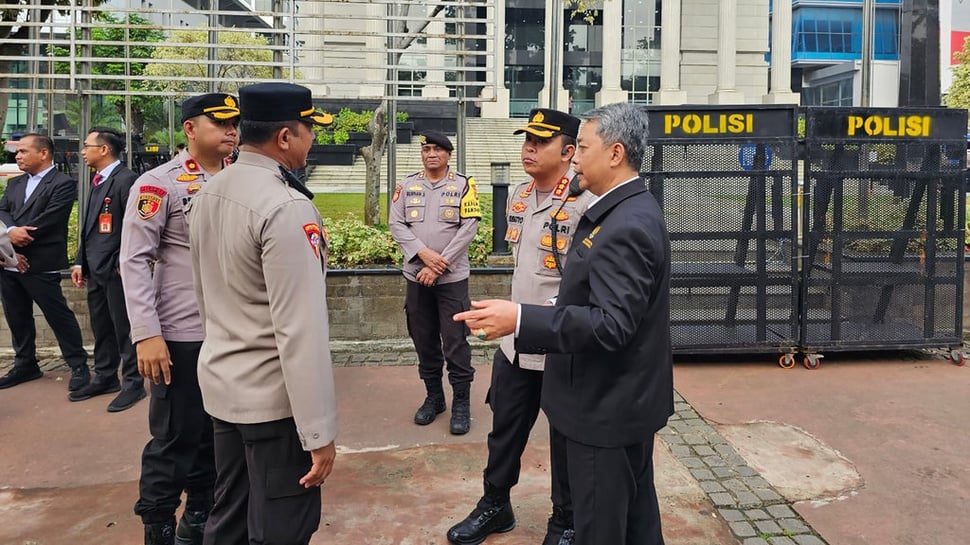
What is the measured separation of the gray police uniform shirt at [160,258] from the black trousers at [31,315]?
10.0ft

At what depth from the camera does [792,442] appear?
4.61 metres

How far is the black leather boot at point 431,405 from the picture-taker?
16.3 ft

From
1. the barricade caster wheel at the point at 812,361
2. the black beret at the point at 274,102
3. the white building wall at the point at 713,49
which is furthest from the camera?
the white building wall at the point at 713,49

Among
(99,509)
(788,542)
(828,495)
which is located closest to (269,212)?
(99,509)

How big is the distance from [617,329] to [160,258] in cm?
227

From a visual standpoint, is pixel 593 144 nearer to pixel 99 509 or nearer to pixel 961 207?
pixel 99 509

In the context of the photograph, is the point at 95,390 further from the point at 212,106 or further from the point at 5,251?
the point at 212,106

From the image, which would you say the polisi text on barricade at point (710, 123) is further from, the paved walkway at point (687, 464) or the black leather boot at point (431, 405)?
the black leather boot at point (431, 405)

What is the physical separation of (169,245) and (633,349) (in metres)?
2.23

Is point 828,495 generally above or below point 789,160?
below

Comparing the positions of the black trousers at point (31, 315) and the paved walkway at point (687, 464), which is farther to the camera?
the black trousers at point (31, 315)

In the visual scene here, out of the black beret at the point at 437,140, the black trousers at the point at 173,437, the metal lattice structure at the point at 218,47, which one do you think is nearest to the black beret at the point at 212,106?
the black trousers at the point at 173,437

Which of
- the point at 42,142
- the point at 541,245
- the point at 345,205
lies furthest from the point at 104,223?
the point at 345,205

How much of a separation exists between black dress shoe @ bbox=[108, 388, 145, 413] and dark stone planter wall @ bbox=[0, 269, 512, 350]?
190 cm
